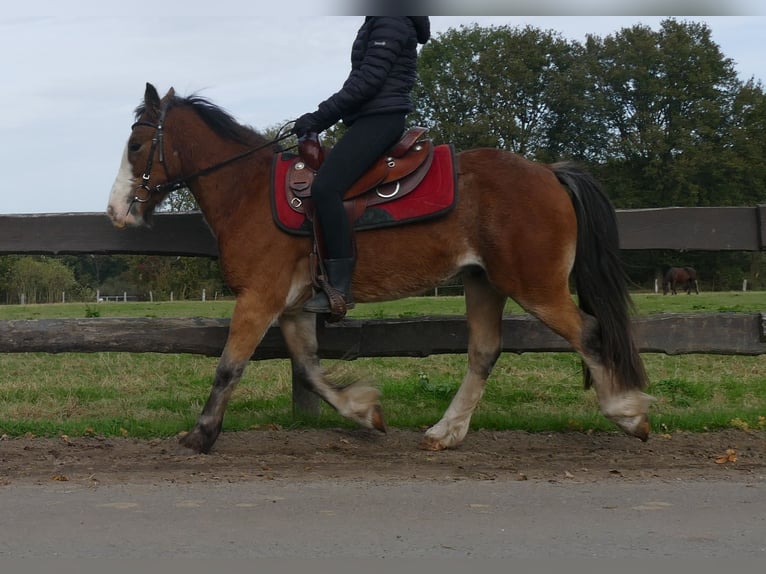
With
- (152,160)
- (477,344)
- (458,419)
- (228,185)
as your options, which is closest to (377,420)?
(458,419)

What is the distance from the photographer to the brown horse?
575cm

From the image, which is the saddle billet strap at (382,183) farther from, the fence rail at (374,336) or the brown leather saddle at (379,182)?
the fence rail at (374,336)

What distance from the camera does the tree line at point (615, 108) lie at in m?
46.4

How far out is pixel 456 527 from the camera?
12.9 feet

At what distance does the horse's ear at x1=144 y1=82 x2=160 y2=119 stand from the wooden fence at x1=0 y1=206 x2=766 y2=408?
899mm

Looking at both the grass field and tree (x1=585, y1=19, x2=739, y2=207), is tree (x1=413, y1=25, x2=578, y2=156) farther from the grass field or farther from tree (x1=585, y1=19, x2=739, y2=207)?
the grass field

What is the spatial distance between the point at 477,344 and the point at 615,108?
145 ft

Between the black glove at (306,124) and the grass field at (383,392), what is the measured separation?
1648mm

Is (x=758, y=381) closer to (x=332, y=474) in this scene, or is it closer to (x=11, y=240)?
(x=332, y=474)

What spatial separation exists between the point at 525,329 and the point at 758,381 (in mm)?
3178

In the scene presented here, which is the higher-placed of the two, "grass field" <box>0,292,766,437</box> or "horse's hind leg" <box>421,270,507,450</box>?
"horse's hind leg" <box>421,270,507,450</box>

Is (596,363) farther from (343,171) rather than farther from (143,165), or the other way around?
(143,165)

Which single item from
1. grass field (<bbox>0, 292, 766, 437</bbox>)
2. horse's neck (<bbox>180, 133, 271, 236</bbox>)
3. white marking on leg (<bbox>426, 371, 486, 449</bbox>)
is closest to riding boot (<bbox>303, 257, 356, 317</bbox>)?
horse's neck (<bbox>180, 133, 271, 236</bbox>)

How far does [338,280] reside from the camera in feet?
19.0
